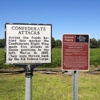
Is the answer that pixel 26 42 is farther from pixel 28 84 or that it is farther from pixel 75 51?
pixel 75 51

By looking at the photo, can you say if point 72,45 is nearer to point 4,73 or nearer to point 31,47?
point 31,47

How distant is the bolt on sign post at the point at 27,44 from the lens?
4004mm

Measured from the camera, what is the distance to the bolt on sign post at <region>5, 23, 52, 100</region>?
400cm

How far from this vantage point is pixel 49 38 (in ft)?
13.4

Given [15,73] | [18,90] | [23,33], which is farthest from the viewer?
[15,73]

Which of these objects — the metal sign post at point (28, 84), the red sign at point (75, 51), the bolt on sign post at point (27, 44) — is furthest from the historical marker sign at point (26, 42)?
the red sign at point (75, 51)

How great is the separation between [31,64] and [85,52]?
43.1 inches

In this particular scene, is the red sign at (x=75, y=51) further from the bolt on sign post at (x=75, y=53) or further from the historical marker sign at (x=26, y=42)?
the historical marker sign at (x=26, y=42)

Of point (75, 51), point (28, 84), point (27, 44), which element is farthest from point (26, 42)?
point (75, 51)

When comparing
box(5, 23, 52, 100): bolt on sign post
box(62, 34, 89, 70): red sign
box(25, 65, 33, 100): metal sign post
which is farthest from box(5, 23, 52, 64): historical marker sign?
box(62, 34, 89, 70): red sign

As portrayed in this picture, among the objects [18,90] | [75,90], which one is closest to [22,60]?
[75,90]

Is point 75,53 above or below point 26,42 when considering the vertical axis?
below

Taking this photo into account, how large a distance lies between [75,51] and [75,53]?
4cm

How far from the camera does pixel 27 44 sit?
13.2 feet
